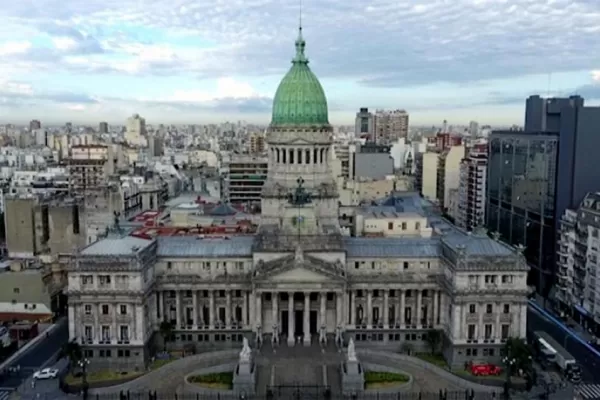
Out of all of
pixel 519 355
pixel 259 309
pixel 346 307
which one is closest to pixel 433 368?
pixel 519 355

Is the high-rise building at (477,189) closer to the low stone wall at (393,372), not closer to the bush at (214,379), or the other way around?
the low stone wall at (393,372)

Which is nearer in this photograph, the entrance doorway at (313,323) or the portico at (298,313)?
the portico at (298,313)

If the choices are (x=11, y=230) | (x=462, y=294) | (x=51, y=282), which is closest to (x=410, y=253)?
(x=462, y=294)

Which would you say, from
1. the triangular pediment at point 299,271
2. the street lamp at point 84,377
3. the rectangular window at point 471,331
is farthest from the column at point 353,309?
the street lamp at point 84,377

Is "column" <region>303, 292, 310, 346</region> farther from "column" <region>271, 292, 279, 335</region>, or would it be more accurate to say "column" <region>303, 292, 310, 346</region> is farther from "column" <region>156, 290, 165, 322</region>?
"column" <region>156, 290, 165, 322</region>

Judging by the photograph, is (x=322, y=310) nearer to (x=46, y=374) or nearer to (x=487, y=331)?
(x=487, y=331)

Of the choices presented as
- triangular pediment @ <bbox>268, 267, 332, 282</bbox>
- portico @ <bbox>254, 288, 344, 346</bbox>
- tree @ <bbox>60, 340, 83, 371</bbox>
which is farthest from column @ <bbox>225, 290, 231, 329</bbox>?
tree @ <bbox>60, 340, 83, 371</bbox>
